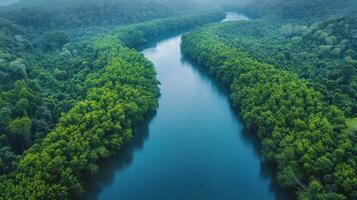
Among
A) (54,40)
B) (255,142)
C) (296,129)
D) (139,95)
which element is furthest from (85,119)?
(54,40)

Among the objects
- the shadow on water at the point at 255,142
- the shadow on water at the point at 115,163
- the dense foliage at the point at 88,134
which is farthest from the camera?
the shadow on water at the point at 115,163

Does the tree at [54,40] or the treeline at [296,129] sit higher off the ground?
the tree at [54,40]

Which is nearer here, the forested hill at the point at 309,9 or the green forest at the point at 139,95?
the green forest at the point at 139,95

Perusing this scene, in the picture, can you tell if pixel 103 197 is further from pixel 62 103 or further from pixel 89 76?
pixel 89 76

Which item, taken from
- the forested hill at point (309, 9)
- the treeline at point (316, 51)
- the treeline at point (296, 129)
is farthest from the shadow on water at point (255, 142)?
the forested hill at point (309, 9)

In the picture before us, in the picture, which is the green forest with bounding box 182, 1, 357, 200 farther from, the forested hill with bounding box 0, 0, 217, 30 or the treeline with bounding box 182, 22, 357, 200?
the forested hill with bounding box 0, 0, 217, 30

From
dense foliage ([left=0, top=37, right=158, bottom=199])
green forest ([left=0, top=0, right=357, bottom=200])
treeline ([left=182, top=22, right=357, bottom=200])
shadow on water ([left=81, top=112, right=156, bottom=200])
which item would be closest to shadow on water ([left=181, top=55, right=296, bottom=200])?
green forest ([left=0, top=0, right=357, bottom=200])

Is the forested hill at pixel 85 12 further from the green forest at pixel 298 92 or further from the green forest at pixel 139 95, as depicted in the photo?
the green forest at pixel 298 92
